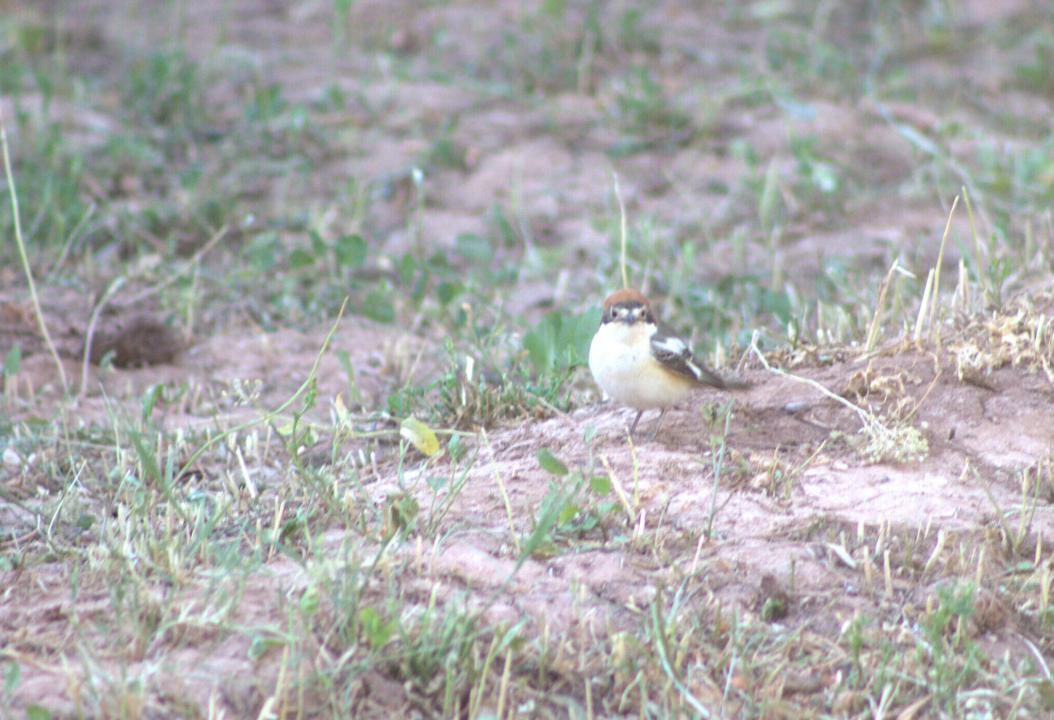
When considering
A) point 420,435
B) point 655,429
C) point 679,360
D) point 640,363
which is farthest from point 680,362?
point 420,435

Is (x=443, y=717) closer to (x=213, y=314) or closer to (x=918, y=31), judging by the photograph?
(x=213, y=314)

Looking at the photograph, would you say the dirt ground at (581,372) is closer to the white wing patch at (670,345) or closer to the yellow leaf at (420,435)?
the yellow leaf at (420,435)

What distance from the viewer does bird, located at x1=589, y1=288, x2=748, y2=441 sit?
3936 millimetres

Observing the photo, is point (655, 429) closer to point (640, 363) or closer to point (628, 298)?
point (640, 363)

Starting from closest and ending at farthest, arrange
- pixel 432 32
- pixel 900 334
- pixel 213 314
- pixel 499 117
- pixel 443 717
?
pixel 443 717, pixel 900 334, pixel 213 314, pixel 499 117, pixel 432 32

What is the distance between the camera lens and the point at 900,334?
14.6 feet

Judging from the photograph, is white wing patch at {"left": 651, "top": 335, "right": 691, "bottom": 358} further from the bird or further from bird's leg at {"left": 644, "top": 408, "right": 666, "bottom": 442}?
bird's leg at {"left": 644, "top": 408, "right": 666, "bottom": 442}

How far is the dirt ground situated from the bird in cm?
17

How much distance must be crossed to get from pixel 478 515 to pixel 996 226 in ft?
13.2

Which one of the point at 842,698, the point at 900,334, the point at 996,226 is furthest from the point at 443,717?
the point at 996,226

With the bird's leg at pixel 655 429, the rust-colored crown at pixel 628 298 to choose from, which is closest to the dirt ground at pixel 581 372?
the bird's leg at pixel 655 429

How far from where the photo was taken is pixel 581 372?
5090mm

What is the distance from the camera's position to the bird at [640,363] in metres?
3.94

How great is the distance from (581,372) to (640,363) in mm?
1165
